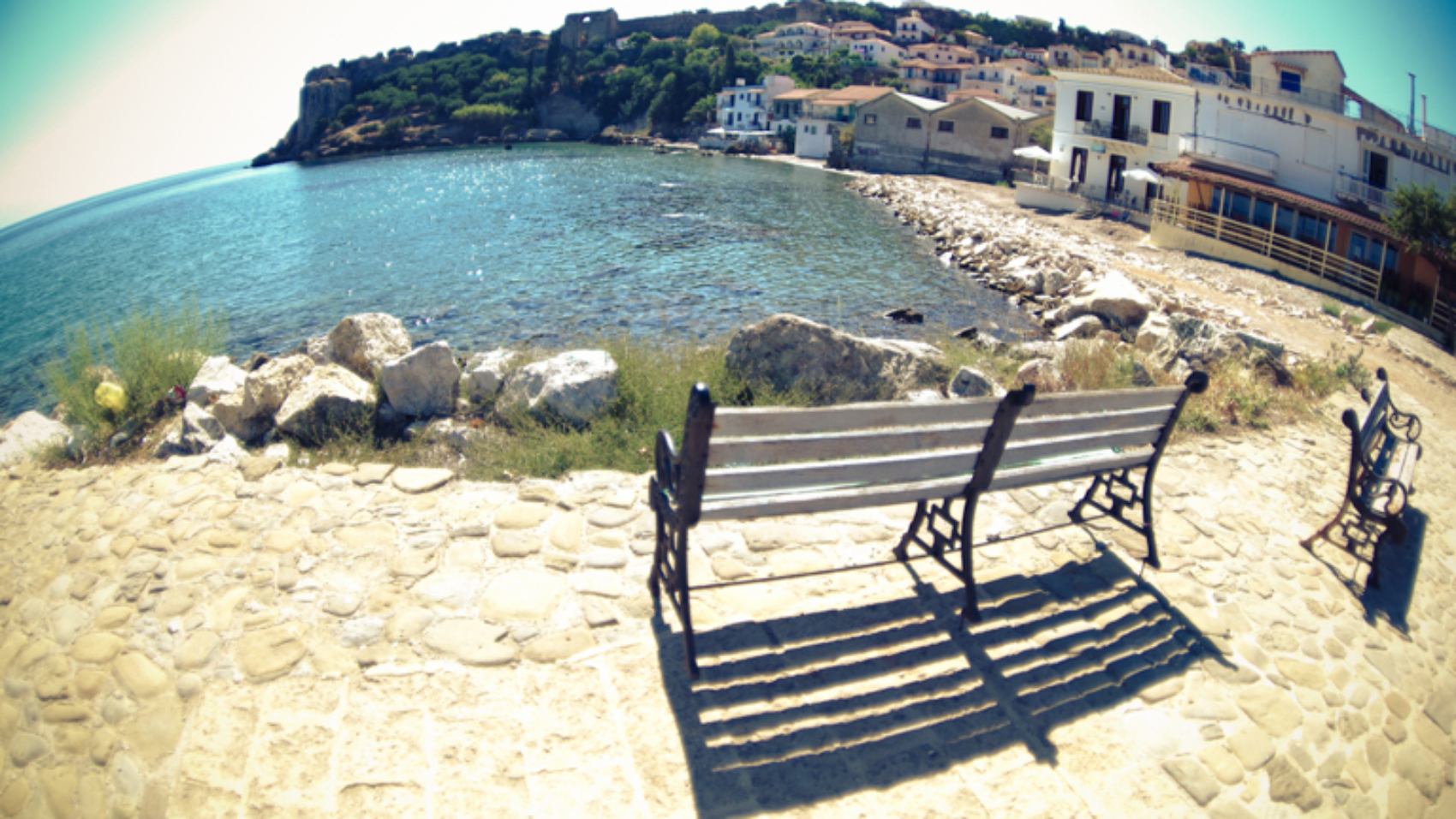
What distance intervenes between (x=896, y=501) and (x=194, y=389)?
8.90 metres

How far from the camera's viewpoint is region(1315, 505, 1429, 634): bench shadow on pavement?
4.33m

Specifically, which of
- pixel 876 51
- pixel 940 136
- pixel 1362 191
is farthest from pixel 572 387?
pixel 876 51

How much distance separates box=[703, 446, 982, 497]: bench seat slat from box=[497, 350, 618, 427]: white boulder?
3246 millimetres

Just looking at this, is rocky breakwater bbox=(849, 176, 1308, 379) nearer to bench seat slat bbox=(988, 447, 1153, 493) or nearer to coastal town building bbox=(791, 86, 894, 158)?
bench seat slat bbox=(988, 447, 1153, 493)

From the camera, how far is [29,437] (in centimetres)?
756

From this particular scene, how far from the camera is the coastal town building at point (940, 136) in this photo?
4909cm

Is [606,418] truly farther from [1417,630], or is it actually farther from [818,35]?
[818,35]

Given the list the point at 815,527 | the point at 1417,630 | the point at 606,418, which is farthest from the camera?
the point at 606,418

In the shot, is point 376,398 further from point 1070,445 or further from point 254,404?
point 1070,445

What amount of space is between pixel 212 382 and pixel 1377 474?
11798 millimetres

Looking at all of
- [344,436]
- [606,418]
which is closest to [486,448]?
[606,418]

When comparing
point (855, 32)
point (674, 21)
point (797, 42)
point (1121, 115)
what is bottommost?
point (1121, 115)

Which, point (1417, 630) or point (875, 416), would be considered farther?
point (1417, 630)

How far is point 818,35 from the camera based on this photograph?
113 m
